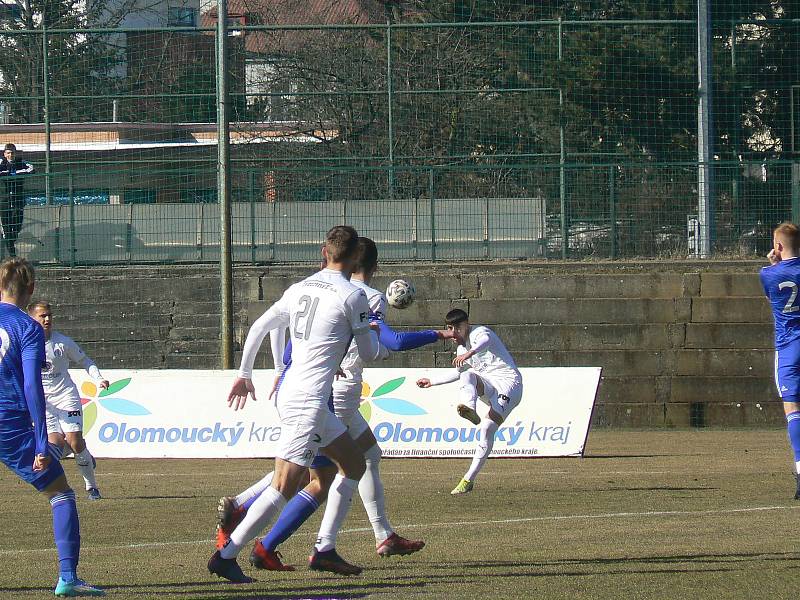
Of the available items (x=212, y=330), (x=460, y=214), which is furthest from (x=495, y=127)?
(x=212, y=330)

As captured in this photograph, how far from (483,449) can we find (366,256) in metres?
5.01

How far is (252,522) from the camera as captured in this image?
6680 millimetres

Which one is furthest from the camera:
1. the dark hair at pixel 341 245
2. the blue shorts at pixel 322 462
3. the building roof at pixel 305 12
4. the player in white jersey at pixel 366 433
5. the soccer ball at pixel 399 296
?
the building roof at pixel 305 12

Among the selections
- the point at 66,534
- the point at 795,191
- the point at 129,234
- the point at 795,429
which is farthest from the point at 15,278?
the point at 795,191

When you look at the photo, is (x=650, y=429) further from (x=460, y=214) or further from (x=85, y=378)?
(x=85, y=378)

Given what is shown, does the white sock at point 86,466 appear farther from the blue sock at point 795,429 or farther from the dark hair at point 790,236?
the dark hair at point 790,236

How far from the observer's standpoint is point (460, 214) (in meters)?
22.0

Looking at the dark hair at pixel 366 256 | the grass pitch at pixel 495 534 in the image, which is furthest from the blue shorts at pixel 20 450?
the dark hair at pixel 366 256

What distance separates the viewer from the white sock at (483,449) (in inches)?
475

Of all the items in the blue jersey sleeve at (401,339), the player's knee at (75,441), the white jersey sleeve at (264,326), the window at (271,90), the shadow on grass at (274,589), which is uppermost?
the window at (271,90)

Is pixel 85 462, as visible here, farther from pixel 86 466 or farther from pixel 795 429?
pixel 795 429

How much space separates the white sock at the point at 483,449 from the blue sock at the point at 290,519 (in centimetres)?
506

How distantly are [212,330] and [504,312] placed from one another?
196 inches

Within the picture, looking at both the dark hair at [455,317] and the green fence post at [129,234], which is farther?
the green fence post at [129,234]
